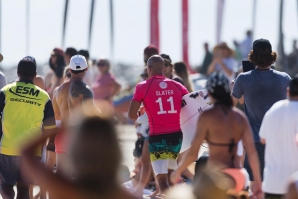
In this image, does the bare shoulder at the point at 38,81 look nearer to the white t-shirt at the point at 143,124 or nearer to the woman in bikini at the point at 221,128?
the white t-shirt at the point at 143,124

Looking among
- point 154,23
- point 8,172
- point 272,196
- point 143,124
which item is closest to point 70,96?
point 8,172

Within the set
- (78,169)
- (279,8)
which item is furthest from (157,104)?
(279,8)

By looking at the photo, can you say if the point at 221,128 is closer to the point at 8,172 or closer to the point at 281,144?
the point at 281,144

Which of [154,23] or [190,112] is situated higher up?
[154,23]

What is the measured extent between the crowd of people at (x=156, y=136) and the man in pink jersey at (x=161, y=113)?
1 centimetres

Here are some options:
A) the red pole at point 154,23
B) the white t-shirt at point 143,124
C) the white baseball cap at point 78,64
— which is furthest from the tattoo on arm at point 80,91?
the red pole at point 154,23

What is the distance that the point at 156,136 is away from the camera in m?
10.2

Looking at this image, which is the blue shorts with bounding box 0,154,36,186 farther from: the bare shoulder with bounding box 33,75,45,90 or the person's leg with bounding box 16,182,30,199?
the bare shoulder with bounding box 33,75,45,90

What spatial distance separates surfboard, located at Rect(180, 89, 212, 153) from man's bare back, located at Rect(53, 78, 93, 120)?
1.12 metres

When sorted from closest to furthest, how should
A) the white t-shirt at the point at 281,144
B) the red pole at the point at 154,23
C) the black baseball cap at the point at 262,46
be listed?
the white t-shirt at the point at 281,144 → the black baseball cap at the point at 262,46 → the red pole at the point at 154,23

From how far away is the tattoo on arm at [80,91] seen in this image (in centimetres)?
1004

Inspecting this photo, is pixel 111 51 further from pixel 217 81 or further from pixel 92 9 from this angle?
pixel 217 81

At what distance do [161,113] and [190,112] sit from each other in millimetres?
376

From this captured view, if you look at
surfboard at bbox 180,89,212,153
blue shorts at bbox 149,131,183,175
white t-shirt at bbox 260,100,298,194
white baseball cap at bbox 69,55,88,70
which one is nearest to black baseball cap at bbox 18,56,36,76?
white baseball cap at bbox 69,55,88,70
